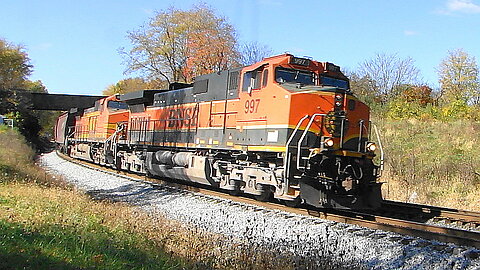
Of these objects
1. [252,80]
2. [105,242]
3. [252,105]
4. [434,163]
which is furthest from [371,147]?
[434,163]

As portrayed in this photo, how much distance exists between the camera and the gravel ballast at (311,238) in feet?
21.0

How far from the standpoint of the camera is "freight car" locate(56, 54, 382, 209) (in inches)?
378

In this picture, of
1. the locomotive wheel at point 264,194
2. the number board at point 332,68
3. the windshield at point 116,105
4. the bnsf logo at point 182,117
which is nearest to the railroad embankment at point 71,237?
the locomotive wheel at point 264,194

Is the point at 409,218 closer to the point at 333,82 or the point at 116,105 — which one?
the point at 333,82

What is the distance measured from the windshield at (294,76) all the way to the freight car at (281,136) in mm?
23

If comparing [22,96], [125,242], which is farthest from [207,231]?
[22,96]

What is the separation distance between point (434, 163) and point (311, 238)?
386 inches

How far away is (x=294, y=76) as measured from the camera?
1070 centimetres

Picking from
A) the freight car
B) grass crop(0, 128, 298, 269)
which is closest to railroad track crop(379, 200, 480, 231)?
the freight car

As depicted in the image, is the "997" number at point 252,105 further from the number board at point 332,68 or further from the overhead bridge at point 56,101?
the overhead bridge at point 56,101

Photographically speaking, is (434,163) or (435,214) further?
(434,163)

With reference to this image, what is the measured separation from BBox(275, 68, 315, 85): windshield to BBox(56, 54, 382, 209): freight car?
23mm

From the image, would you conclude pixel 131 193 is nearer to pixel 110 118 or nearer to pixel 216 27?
pixel 110 118

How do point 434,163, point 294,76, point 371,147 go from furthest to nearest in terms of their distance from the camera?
point 434,163
point 294,76
point 371,147
